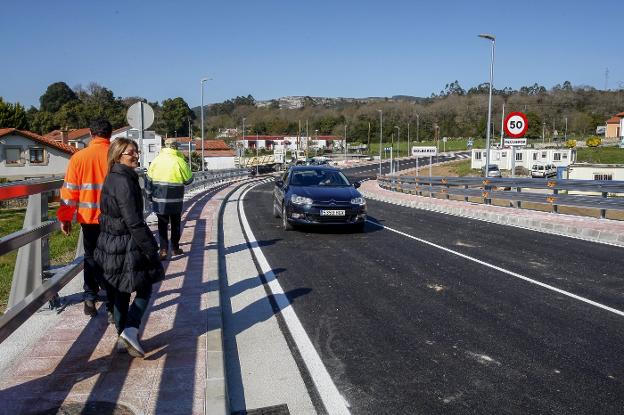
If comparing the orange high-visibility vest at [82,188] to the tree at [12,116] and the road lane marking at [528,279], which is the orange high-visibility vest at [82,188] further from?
the tree at [12,116]

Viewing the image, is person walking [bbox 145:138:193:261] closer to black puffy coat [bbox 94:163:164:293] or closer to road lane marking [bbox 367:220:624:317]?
black puffy coat [bbox 94:163:164:293]

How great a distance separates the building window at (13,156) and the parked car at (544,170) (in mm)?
53760

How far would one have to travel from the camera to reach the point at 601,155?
81688mm

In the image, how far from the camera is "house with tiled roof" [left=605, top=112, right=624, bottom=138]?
109 metres

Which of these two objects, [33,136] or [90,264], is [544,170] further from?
[90,264]

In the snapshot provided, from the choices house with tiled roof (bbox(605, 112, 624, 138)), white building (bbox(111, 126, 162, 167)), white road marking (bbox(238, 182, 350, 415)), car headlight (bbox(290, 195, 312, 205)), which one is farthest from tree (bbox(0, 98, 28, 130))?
house with tiled roof (bbox(605, 112, 624, 138))

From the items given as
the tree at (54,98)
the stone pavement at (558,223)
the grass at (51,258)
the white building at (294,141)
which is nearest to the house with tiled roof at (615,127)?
the white building at (294,141)

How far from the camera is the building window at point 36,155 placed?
51969 millimetres

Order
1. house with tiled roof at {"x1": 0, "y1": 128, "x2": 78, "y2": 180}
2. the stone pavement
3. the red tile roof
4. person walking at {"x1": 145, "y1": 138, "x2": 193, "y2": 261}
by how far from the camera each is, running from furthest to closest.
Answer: house with tiled roof at {"x1": 0, "y1": 128, "x2": 78, "y2": 180}
the red tile roof
the stone pavement
person walking at {"x1": 145, "y1": 138, "x2": 193, "y2": 261}

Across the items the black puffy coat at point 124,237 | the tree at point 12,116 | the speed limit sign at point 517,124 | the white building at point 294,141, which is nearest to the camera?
the black puffy coat at point 124,237

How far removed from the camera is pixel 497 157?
245 ft

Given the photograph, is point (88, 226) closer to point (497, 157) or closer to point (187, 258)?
point (187, 258)

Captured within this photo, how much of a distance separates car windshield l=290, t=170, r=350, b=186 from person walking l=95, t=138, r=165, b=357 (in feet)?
28.9

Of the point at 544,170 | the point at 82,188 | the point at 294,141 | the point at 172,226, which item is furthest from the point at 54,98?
the point at 82,188
